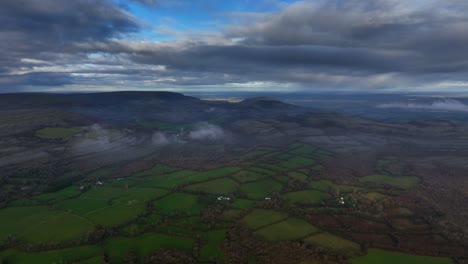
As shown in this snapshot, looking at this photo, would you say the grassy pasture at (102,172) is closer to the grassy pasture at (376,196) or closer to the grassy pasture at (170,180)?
the grassy pasture at (170,180)

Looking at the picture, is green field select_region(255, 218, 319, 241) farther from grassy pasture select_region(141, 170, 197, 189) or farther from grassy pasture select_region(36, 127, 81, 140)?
grassy pasture select_region(36, 127, 81, 140)

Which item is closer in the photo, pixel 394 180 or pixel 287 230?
pixel 287 230

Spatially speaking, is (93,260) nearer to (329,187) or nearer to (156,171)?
(156,171)

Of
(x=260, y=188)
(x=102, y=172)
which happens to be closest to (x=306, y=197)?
(x=260, y=188)

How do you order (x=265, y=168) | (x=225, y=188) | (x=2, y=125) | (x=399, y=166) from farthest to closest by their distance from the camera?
(x=2, y=125) < (x=399, y=166) < (x=265, y=168) < (x=225, y=188)

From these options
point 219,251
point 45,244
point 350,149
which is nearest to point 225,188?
point 219,251

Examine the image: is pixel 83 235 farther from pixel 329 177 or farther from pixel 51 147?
pixel 51 147
